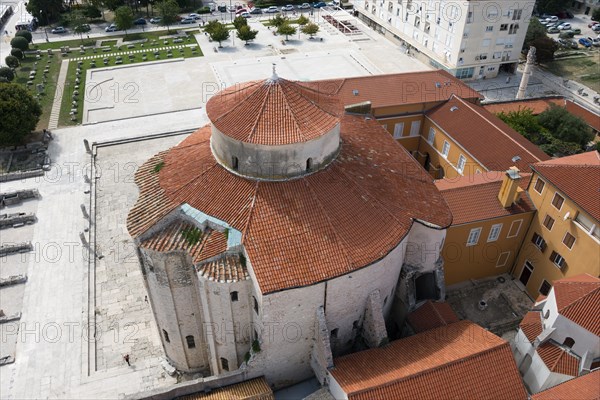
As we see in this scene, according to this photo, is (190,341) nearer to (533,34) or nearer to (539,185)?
(539,185)

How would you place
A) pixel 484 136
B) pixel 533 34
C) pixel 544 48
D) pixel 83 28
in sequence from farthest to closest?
pixel 83 28, pixel 533 34, pixel 544 48, pixel 484 136

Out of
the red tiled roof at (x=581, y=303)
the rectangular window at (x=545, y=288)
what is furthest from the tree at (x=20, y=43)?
the red tiled roof at (x=581, y=303)

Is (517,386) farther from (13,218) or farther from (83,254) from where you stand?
(13,218)

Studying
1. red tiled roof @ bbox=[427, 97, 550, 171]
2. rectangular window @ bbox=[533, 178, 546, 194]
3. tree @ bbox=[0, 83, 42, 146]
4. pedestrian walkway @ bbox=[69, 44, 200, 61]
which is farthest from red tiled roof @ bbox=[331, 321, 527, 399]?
pedestrian walkway @ bbox=[69, 44, 200, 61]

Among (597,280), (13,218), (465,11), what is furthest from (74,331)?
(465,11)

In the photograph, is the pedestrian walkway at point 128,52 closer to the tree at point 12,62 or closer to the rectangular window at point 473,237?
the tree at point 12,62

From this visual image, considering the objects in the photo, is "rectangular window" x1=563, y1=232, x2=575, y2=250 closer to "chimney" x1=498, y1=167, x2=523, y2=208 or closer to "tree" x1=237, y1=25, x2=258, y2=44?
"chimney" x1=498, y1=167, x2=523, y2=208

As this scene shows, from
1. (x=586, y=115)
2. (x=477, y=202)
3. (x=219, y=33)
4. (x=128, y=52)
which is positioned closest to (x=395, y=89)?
(x=477, y=202)
